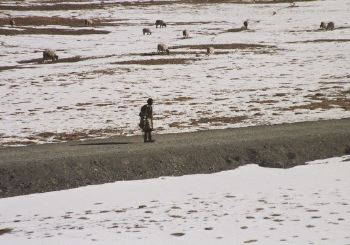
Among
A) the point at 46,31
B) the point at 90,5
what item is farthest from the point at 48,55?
the point at 90,5

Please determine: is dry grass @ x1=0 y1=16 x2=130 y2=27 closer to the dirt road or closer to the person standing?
the dirt road

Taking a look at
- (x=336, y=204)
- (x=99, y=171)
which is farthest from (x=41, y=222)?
(x=336, y=204)

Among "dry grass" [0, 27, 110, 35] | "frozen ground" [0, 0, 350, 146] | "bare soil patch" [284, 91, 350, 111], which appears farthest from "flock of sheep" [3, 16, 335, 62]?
"bare soil patch" [284, 91, 350, 111]

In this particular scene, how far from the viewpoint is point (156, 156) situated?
17844mm

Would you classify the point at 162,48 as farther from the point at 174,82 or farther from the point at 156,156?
the point at 156,156

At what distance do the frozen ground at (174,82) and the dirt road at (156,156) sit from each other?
3521 mm

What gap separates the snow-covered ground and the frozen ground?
22.6ft

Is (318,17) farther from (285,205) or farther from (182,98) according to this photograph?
(285,205)

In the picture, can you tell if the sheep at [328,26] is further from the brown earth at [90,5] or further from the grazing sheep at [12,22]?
the brown earth at [90,5]

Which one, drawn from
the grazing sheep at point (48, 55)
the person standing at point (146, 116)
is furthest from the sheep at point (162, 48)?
the person standing at point (146, 116)

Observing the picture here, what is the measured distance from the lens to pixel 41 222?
1356 cm

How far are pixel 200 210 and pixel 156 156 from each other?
4.35 m

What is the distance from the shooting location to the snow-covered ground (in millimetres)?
12039

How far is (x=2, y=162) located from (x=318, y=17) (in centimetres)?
7543
